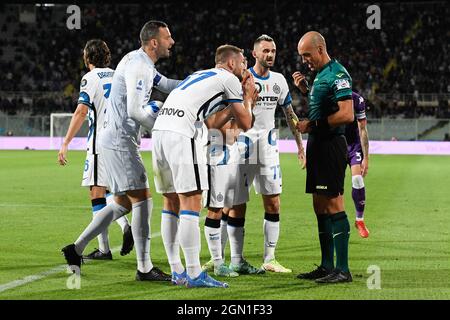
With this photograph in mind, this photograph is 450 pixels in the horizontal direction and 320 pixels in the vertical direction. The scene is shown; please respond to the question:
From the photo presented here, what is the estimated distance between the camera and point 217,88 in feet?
20.9

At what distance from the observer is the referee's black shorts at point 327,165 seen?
6828mm

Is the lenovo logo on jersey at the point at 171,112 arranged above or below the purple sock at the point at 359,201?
above

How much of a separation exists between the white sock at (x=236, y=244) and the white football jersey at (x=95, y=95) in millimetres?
1598

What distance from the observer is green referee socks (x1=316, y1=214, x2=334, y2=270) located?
6.97 meters

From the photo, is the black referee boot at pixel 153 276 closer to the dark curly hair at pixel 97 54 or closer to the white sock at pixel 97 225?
the white sock at pixel 97 225

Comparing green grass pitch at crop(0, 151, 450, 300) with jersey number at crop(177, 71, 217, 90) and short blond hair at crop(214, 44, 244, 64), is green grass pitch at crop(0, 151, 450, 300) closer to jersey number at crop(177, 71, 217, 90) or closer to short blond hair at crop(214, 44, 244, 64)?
jersey number at crop(177, 71, 217, 90)

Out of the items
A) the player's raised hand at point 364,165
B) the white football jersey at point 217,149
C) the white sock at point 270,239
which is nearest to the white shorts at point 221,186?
the white football jersey at point 217,149

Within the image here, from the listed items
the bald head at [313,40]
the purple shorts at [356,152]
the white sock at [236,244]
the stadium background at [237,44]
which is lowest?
the white sock at [236,244]

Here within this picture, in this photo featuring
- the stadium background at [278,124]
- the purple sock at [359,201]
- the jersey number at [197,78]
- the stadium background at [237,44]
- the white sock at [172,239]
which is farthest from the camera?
the stadium background at [237,44]

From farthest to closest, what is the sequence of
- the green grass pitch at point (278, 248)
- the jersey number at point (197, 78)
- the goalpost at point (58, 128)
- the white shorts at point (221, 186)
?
the goalpost at point (58, 128) → the white shorts at point (221, 186) → the jersey number at point (197, 78) → the green grass pitch at point (278, 248)

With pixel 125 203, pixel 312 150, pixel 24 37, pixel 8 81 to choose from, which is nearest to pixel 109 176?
pixel 125 203

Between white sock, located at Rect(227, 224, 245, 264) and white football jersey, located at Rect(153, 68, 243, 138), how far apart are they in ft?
4.93

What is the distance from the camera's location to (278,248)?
29.2 ft

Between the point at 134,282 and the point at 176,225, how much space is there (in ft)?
1.98
